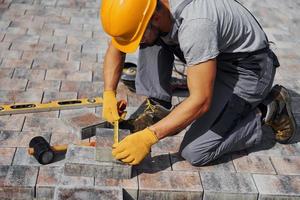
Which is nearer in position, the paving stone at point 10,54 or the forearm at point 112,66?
the forearm at point 112,66

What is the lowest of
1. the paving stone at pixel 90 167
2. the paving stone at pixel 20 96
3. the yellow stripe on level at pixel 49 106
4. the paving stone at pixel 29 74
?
the paving stone at pixel 29 74

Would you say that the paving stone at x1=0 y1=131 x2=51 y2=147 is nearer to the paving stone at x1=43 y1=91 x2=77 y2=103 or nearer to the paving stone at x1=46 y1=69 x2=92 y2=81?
the paving stone at x1=43 y1=91 x2=77 y2=103

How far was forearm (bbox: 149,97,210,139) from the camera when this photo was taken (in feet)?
10.5

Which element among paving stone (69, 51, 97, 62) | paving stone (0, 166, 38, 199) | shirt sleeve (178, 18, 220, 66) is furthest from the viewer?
paving stone (69, 51, 97, 62)

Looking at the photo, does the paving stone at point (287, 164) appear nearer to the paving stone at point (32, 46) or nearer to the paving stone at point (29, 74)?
the paving stone at point (29, 74)

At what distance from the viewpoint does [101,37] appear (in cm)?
591

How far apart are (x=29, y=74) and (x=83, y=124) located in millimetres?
1226

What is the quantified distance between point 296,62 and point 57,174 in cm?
349

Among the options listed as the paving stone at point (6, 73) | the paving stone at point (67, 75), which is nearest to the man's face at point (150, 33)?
the paving stone at point (67, 75)

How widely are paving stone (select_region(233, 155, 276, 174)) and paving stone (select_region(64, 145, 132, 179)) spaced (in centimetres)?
96

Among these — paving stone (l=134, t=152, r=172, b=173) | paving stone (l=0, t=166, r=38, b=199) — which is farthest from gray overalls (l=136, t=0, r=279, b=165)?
paving stone (l=0, t=166, r=38, b=199)

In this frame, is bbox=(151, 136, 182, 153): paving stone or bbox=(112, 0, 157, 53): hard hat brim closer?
bbox=(112, 0, 157, 53): hard hat brim

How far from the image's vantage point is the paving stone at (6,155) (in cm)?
363

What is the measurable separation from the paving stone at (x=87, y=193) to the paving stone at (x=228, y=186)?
27.7 inches
